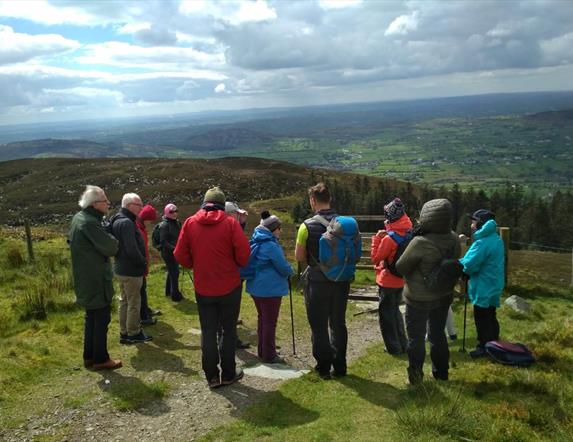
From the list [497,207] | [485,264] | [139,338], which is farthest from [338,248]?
[497,207]

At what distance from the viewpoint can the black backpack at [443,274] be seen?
20.2 feet

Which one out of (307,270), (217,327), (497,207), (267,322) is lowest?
(497,207)

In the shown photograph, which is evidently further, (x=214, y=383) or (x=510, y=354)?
(x=510, y=354)

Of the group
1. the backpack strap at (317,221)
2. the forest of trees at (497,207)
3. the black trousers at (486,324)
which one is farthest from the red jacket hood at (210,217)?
the forest of trees at (497,207)

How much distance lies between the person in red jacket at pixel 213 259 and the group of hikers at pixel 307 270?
14 mm

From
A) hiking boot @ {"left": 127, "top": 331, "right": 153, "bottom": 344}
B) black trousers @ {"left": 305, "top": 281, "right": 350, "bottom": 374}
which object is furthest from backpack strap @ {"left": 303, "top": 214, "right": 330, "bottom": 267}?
hiking boot @ {"left": 127, "top": 331, "right": 153, "bottom": 344}

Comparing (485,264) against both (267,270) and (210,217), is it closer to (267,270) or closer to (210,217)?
(267,270)

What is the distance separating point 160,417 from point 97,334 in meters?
2.03

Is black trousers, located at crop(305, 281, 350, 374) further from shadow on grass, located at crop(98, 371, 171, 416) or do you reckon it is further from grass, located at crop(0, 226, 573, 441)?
shadow on grass, located at crop(98, 371, 171, 416)

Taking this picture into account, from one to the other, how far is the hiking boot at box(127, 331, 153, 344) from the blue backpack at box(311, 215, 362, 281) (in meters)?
4.21

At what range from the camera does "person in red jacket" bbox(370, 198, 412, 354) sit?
25.2 feet

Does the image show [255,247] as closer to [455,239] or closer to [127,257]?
[127,257]

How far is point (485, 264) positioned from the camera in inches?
304

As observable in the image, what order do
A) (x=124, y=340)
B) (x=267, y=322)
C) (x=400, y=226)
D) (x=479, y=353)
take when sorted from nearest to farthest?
(x=400, y=226) < (x=267, y=322) < (x=479, y=353) < (x=124, y=340)
